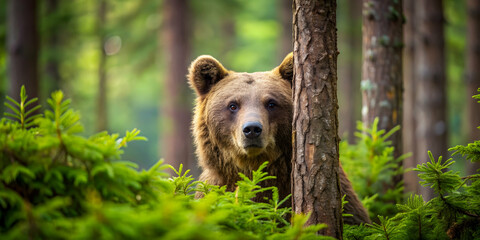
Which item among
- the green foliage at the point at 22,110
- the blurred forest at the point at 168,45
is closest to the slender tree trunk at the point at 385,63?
the green foliage at the point at 22,110

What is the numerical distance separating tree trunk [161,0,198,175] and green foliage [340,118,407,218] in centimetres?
844

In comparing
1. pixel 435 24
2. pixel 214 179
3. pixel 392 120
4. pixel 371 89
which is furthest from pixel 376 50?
pixel 435 24

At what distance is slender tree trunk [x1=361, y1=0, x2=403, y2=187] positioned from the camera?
18.3 ft

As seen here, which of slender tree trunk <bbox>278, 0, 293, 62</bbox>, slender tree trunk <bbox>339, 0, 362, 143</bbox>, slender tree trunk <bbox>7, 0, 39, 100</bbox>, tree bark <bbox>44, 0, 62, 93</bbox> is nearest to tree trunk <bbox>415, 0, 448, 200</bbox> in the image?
slender tree trunk <bbox>278, 0, 293, 62</bbox>

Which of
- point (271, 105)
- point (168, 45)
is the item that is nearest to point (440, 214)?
point (271, 105)

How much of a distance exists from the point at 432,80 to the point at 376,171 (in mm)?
4605

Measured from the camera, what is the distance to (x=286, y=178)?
4.24 meters

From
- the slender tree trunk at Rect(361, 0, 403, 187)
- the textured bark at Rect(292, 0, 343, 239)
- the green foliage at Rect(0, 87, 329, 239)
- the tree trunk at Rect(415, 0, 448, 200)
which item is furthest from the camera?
the tree trunk at Rect(415, 0, 448, 200)

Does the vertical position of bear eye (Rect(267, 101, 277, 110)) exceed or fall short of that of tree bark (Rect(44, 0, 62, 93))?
it falls short

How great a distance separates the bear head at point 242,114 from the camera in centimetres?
414

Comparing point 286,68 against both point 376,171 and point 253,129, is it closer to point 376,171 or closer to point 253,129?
point 253,129

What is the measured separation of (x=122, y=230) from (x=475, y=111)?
11066mm

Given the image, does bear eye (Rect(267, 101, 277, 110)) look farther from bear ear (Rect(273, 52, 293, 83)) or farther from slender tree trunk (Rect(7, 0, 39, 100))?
slender tree trunk (Rect(7, 0, 39, 100))

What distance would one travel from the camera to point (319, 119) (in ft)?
9.63
